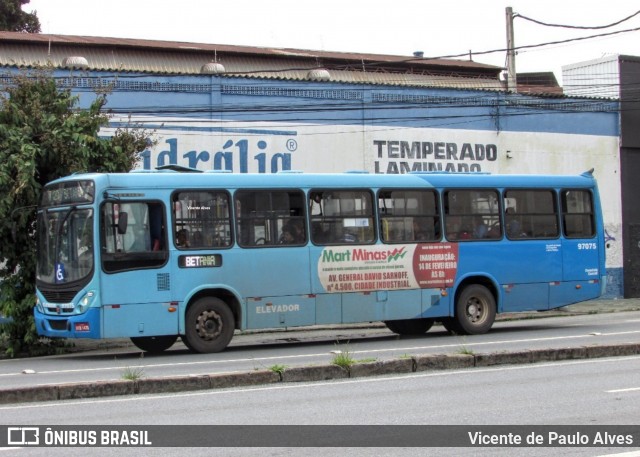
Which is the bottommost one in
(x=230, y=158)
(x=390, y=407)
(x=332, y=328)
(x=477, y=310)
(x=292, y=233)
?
(x=332, y=328)

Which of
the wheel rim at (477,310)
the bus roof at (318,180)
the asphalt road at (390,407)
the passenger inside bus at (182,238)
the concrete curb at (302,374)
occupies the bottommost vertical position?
the asphalt road at (390,407)

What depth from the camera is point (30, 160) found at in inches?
682

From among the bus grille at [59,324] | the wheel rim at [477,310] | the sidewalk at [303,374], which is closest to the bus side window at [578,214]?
the wheel rim at [477,310]

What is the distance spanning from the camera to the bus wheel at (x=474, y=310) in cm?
1959

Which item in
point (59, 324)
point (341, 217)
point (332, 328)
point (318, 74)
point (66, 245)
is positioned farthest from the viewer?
point (318, 74)

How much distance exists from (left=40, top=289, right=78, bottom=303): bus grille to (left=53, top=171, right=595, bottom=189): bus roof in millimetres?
1828

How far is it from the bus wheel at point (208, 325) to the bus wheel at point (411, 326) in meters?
4.70

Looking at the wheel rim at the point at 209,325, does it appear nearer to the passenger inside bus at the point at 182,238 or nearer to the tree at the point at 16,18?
the passenger inside bus at the point at 182,238

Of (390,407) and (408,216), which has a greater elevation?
(408,216)

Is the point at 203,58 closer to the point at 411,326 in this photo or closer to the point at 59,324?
the point at 411,326

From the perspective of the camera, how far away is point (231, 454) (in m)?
7.91

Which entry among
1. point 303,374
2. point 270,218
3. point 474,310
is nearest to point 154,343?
point 270,218

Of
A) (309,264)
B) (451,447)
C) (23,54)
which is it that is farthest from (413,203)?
(23,54)

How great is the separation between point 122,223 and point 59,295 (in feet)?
5.50
